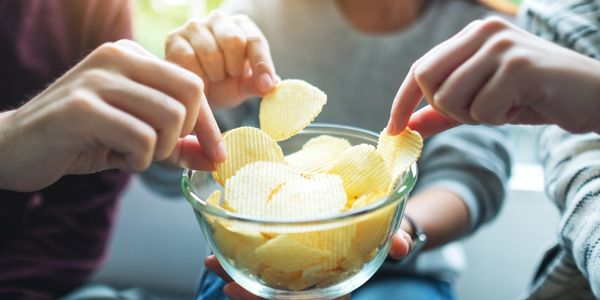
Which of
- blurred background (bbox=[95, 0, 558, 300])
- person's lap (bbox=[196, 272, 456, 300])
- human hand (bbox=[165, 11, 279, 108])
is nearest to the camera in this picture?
human hand (bbox=[165, 11, 279, 108])

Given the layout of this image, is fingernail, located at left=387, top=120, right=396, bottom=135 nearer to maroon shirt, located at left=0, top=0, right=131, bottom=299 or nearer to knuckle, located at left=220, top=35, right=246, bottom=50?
knuckle, located at left=220, top=35, right=246, bottom=50

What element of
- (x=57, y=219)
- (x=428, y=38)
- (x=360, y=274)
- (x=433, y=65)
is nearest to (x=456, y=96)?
(x=433, y=65)

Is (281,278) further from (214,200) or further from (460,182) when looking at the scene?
(460,182)

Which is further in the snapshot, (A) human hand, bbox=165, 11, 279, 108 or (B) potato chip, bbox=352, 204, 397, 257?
(A) human hand, bbox=165, 11, 279, 108

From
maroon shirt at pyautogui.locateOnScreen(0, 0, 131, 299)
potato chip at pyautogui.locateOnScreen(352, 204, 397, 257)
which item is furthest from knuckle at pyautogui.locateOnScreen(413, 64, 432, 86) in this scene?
maroon shirt at pyautogui.locateOnScreen(0, 0, 131, 299)

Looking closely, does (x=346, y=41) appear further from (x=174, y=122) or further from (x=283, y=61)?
(x=174, y=122)

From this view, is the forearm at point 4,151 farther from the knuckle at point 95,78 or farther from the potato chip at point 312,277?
the potato chip at point 312,277

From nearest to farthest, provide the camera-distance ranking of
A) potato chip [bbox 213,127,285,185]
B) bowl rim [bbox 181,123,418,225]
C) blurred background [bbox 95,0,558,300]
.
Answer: bowl rim [bbox 181,123,418,225] < potato chip [bbox 213,127,285,185] < blurred background [bbox 95,0,558,300]

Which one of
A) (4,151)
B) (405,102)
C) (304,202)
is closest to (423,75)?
(405,102)
